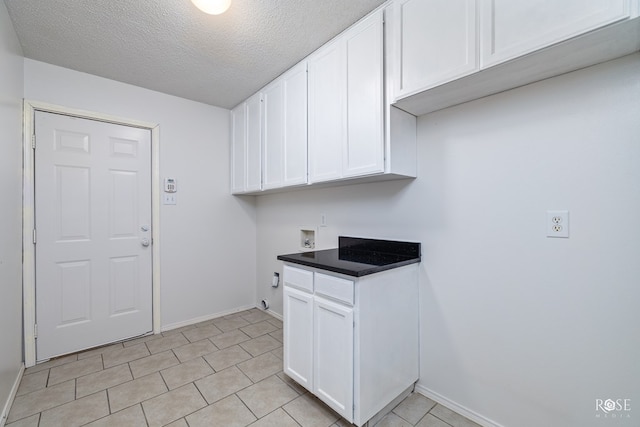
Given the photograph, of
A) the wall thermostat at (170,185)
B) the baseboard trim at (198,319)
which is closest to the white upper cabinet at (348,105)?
the wall thermostat at (170,185)

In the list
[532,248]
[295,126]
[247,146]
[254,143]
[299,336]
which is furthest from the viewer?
[247,146]

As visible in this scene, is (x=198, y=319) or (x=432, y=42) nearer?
(x=432, y=42)

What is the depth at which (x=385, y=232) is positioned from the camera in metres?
2.06

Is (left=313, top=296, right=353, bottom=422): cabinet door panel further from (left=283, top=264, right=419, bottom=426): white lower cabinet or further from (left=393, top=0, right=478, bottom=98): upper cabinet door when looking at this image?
(left=393, top=0, right=478, bottom=98): upper cabinet door

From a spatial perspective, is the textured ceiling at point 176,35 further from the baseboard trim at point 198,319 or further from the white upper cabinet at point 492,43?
the baseboard trim at point 198,319

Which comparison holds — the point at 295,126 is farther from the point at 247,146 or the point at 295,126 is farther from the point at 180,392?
the point at 180,392

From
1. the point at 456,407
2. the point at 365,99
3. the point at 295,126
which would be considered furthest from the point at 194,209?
the point at 456,407

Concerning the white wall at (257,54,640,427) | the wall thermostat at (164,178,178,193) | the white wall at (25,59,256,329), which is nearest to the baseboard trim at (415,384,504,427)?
the white wall at (257,54,640,427)

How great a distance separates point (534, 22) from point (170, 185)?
2.98 m

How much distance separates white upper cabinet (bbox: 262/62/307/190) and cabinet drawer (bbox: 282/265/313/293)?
2.40 ft

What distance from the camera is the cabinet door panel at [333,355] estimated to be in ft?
4.82

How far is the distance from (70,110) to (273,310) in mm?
2644

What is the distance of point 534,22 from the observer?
3.74 ft

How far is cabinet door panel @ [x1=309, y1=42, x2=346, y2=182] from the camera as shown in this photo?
6.21 ft
